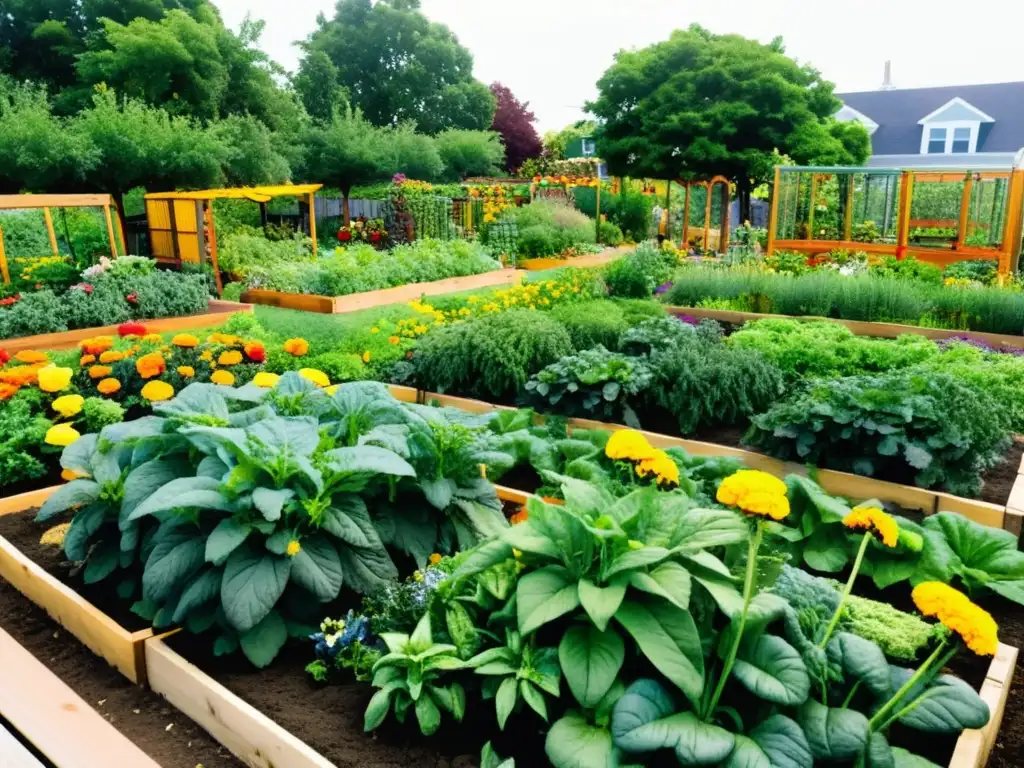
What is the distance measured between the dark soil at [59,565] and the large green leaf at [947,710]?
2.35 meters

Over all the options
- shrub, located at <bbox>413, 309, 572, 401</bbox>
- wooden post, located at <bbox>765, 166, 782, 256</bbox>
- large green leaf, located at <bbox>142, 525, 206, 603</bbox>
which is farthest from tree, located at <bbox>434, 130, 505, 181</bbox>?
large green leaf, located at <bbox>142, 525, 206, 603</bbox>

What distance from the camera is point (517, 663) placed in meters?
2.01

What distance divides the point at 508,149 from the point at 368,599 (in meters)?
35.5

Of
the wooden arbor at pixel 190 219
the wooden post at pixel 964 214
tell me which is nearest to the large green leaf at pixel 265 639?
the wooden arbor at pixel 190 219

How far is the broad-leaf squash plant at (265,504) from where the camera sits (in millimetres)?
2279

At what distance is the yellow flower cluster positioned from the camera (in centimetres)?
162

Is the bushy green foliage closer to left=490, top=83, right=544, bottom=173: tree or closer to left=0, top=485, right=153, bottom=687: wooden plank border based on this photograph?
left=0, top=485, right=153, bottom=687: wooden plank border

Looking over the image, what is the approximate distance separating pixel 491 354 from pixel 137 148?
9.61 m

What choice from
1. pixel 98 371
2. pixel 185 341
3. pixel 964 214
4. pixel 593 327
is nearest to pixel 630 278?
pixel 593 327

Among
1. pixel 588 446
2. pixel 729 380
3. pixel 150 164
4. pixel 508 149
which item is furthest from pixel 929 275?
pixel 508 149

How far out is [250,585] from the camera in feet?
7.29

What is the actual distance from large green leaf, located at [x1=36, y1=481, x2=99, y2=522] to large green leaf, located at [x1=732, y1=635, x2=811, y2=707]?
2.19 metres

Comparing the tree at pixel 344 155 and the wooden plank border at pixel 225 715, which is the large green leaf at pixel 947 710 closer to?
the wooden plank border at pixel 225 715

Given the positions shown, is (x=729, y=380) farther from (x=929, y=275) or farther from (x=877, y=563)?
(x=929, y=275)
